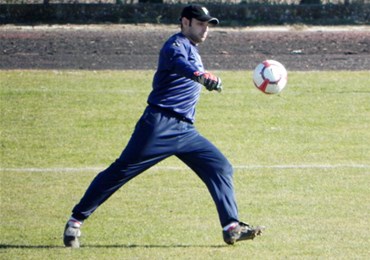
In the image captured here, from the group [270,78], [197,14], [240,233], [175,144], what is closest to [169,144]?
[175,144]

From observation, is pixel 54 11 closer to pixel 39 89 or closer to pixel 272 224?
pixel 39 89

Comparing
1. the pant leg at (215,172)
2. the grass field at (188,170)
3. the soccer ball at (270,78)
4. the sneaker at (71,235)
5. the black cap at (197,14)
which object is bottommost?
the grass field at (188,170)

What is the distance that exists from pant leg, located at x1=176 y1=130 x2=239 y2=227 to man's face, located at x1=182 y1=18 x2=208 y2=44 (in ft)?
2.68

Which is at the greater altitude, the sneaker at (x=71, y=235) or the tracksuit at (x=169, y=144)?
the tracksuit at (x=169, y=144)

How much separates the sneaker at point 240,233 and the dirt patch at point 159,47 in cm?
1188

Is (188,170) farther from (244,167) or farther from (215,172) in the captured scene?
(215,172)

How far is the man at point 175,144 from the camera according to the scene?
8828 millimetres

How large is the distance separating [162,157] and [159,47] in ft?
48.2

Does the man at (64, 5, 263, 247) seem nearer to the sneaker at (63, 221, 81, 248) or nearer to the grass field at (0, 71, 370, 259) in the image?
the sneaker at (63, 221, 81, 248)

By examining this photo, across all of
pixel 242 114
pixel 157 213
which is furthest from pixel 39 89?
pixel 157 213

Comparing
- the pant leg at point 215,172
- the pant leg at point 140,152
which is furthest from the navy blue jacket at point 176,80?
the pant leg at point 215,172

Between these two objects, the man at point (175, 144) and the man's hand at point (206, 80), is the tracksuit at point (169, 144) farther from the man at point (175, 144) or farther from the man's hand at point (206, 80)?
the man's hand at point (206, 80)

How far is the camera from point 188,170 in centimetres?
1274

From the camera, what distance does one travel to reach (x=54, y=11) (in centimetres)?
2789
